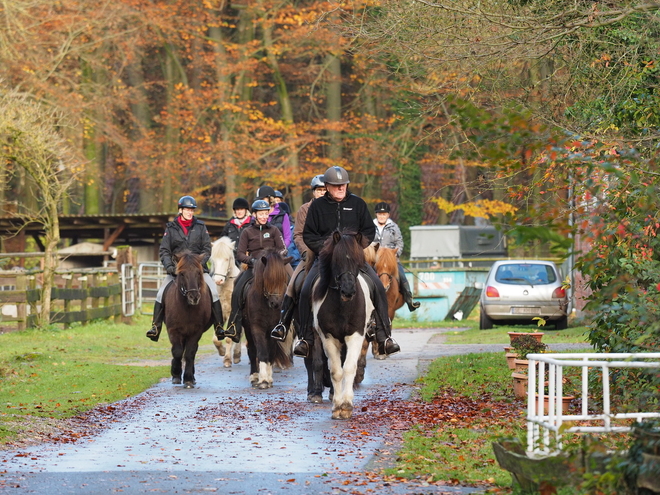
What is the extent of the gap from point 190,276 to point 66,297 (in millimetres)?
11172

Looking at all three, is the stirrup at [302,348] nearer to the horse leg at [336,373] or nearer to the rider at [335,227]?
the rider at [335,227]

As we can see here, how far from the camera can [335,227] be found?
1249cm

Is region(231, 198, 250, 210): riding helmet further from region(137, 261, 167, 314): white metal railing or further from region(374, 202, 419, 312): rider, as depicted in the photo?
region(137, 261, 167, 314): white metal railing

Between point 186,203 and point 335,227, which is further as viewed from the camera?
point 186,203

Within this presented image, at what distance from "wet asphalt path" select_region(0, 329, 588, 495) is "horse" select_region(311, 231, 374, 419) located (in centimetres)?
44

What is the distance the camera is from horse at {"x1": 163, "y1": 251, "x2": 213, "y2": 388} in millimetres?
14641

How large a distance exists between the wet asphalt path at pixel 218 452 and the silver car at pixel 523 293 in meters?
12.7

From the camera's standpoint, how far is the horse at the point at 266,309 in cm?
1453

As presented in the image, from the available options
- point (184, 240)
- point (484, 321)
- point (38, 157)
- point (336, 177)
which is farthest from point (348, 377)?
point (484, 321)

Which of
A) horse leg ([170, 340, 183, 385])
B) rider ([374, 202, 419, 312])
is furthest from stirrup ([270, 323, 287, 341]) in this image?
rider ([374, 202, 419, 312])

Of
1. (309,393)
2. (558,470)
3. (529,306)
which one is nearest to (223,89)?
(529,306)

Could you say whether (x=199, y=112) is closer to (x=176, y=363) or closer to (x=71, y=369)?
(x=71, y=369)

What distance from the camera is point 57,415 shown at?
460 inches

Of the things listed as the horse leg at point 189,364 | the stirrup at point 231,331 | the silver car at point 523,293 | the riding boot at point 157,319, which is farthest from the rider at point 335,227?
the silver car at point 523,293
